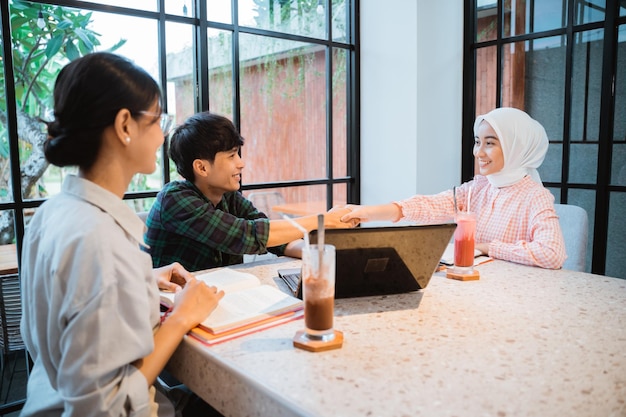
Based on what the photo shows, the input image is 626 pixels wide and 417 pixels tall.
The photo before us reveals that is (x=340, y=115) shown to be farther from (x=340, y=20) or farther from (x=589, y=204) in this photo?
(x=589, y=204)

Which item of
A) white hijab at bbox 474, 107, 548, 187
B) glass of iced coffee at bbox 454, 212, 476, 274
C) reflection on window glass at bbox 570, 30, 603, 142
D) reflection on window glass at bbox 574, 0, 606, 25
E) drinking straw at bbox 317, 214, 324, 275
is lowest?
glass of iced coffee at bbox 454, 212, 476, 274

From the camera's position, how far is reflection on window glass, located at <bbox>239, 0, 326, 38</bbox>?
2.96 metres

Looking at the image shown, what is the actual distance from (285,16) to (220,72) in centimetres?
62

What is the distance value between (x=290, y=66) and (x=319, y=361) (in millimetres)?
2578

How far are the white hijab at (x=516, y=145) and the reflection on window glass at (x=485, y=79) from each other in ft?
3.57

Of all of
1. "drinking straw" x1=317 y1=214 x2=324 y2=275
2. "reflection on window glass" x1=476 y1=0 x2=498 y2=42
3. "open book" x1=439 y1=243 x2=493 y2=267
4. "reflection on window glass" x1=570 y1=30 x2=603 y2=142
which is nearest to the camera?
"drinking straw" x1=317 y1=214 x2=324 y2=275

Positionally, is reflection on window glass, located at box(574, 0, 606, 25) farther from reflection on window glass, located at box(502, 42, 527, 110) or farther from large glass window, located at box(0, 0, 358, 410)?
large glass window, located at box(0, 0, 358, 410)

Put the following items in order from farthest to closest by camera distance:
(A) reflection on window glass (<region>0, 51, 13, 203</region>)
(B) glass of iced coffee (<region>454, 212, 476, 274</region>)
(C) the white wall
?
(C) the white wall → (A) reflection on window glass (<region>0, 51, 13, 203</region>) → (B) glass of iced coffee (<region>454, 212, 476, 274</region>)

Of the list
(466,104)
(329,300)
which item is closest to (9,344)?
(329,300)

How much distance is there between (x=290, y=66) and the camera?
3232 mm

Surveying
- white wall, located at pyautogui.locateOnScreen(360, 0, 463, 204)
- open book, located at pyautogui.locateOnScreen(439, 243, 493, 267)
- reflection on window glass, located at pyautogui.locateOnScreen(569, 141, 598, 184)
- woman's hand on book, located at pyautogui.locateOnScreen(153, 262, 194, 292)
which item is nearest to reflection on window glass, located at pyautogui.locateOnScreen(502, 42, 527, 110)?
white wall, located at pyautogui.locateOnScreen(360, 0, 463, 204)

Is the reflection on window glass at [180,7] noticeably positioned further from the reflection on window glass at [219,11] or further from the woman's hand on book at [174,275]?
the woman's hand on book at [174,275]

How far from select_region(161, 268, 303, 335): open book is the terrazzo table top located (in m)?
0.05

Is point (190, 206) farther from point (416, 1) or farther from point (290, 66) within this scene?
point (416, 1)
